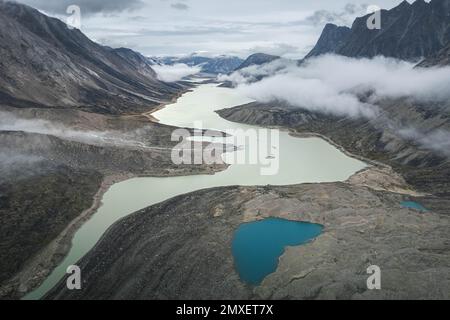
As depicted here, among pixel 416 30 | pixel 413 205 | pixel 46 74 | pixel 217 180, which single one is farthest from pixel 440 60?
pixel 46 74

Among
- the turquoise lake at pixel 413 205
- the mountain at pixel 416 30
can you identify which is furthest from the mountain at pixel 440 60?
the turquoise lake at pixel 413 205

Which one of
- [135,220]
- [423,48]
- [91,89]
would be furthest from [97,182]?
[423,48]

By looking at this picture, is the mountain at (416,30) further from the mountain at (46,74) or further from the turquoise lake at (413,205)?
the turquoise lake at (413,205)

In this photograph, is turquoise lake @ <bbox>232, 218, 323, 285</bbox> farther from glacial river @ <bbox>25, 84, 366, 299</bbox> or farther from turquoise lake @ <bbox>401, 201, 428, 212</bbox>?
glacial river @ <bbox>25, 84, 366, 299</bbox>

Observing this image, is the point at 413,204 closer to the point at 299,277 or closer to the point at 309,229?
the point at 309,229

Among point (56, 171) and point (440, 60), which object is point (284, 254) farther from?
point (440, 60)

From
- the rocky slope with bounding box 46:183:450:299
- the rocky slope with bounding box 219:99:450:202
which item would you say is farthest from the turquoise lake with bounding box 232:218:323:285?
the rocky slope with bounding box 219:99:450:202
